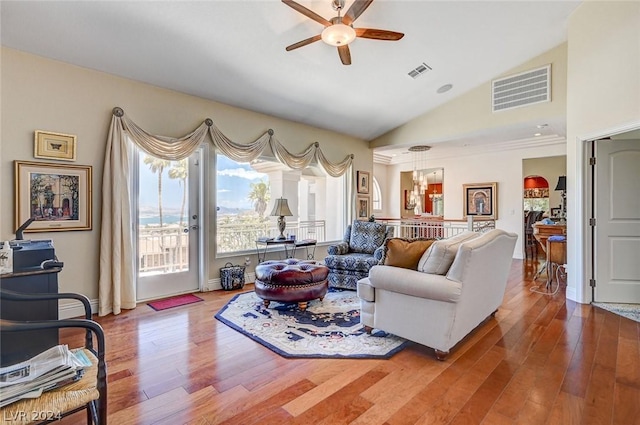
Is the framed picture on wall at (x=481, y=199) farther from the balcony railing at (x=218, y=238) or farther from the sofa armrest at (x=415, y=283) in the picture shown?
the sofa armrest at (x=415, y=283)

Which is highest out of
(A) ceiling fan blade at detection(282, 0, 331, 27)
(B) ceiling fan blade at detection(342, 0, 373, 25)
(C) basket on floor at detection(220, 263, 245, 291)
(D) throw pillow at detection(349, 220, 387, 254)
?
(B) ceiling fan blade at detection(342, 0, 373, 25)

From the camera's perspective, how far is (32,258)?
203cm

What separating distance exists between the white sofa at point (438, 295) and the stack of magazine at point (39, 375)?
83.5 inches

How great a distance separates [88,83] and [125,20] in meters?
1.02

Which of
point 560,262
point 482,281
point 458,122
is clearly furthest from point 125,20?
point 560,262

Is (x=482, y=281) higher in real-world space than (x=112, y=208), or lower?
lower

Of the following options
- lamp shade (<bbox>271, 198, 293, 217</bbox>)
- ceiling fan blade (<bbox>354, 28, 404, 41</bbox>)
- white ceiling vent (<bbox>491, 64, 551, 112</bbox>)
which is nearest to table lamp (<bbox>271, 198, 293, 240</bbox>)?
lamp shade (<bbox>271, 198, 293, 217</bbox>)

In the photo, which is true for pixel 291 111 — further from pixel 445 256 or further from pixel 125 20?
pixel 445 256

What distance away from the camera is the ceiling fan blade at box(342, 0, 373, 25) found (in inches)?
101

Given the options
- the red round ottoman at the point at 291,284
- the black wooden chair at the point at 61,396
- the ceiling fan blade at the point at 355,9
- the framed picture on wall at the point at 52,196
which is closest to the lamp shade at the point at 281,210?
the red round ottoman at the point at 291,284

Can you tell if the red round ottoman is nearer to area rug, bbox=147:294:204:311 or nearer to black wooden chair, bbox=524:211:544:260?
area rug, bbox=147:294:204:311

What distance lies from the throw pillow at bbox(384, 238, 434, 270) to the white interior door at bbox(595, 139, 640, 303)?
9.35ft

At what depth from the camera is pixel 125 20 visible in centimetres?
297

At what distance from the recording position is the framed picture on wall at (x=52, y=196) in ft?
10.4
